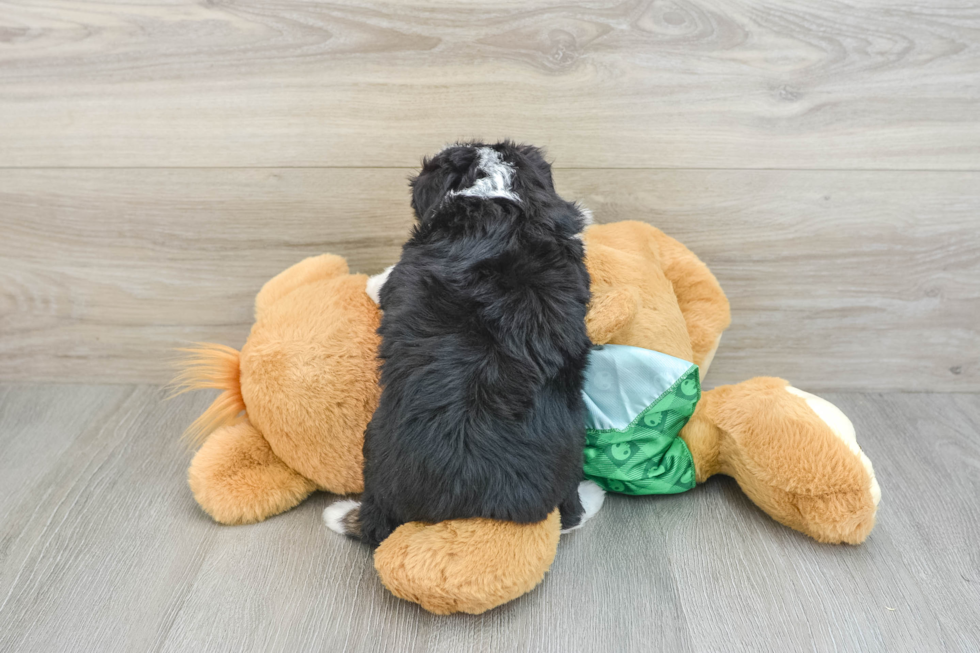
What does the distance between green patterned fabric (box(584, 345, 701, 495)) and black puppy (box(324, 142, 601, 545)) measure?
7cm

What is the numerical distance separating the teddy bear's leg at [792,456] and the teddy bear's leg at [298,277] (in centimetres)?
51

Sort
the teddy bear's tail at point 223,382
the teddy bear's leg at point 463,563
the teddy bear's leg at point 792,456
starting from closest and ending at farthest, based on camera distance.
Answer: the teddy bear's leg at point 463,563
the teddy bear's leg at point 792,456
the teddy bear's tail at point 223,382

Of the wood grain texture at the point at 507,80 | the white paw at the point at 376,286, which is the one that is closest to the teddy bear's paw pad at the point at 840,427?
the wood grain texture at the point at 507,80

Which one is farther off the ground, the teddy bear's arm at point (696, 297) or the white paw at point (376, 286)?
the white paw at point (376, 286)

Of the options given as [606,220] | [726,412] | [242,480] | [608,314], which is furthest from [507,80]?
[242,480]

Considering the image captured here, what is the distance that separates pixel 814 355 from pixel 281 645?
2.84 feet

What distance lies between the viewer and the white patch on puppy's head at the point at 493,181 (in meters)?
0.69

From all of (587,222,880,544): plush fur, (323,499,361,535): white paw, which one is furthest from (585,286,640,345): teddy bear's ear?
(323,499,361,535): white paw

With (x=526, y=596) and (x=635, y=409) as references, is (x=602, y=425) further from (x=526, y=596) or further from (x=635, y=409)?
(x=526, y=596)

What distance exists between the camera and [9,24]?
91 centimetres

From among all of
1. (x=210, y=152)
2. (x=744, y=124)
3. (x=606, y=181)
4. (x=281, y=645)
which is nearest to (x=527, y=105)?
(x=606, y=181)

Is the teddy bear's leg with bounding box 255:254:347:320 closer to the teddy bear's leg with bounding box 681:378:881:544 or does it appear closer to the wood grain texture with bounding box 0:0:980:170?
the wood grain texture with bounding box 0:0:980:170

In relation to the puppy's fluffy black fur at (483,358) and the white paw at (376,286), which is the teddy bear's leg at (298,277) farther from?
the puppy's fluffy black fur at (483,358)

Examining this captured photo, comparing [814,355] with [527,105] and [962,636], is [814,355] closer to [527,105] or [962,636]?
[962,636]
